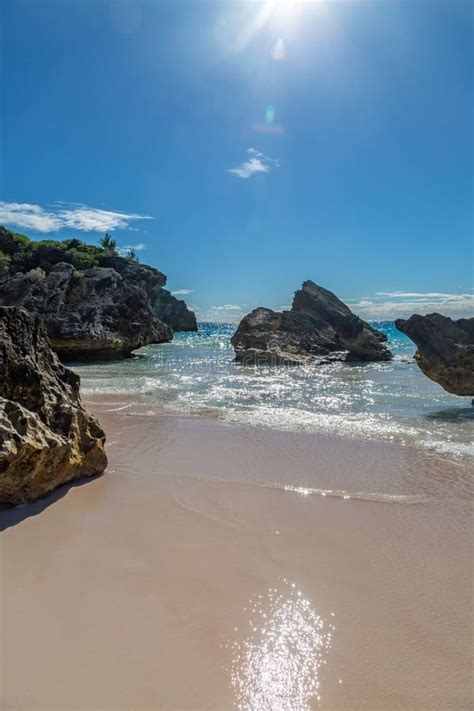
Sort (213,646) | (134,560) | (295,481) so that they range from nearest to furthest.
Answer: (213,646), (134,560), (295,481)

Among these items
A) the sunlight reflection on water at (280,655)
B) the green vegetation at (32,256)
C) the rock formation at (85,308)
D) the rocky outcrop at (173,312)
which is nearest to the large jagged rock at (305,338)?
the rock formation at (85,308)

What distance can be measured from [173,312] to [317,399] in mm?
67348

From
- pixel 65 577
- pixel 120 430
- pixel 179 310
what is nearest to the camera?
pixel 65 577

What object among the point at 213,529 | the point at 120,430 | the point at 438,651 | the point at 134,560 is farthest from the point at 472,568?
the point at 120,430

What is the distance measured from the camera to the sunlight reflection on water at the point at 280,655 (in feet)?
7.61

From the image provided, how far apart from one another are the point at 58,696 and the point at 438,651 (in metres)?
2.22

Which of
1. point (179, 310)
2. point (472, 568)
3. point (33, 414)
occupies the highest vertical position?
point (179, 310)

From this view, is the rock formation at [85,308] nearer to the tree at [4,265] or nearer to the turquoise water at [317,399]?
the turquoise water at [317,399]

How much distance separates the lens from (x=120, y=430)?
855cm

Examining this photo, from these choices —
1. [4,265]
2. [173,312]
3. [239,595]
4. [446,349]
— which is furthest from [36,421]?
[173,312]

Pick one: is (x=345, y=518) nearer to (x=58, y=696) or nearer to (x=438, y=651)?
(x=438, y=651)

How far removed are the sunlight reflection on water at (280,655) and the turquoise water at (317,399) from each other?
208 inches

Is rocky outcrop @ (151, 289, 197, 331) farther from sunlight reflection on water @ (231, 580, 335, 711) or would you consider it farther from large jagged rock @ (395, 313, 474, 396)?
sunlight reflection on water @ (231, 580, 335, 711)

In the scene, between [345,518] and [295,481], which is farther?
[295,481]
